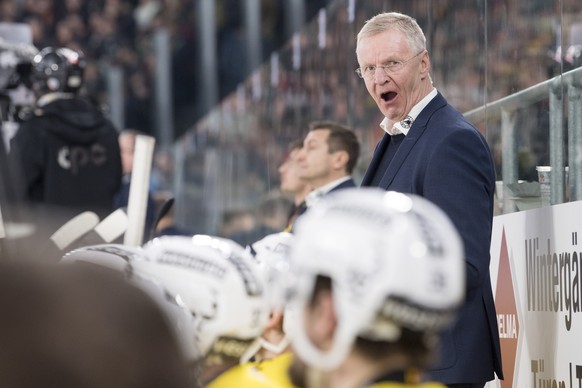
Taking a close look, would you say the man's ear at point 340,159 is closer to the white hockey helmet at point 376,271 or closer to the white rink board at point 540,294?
the white rink board at point 540,294

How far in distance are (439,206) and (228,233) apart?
9.40 meters

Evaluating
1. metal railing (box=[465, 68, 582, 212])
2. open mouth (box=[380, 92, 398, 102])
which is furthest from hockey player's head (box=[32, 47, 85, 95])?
open mouth (box=[380, 92, 398, 102])

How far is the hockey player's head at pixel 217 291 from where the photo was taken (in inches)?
86.0

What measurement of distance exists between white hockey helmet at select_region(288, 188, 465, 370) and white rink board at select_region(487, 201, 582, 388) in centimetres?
205

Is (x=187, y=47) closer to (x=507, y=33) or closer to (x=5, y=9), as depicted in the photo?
(x=5, y=9)

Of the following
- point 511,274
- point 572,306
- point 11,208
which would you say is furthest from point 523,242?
point 11,208

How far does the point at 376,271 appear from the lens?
1791 millimetres

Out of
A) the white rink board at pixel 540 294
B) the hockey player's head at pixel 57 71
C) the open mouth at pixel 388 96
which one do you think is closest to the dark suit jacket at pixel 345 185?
the hockey player's head at pixel 57 71

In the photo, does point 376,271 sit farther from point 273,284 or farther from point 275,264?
point 275,264

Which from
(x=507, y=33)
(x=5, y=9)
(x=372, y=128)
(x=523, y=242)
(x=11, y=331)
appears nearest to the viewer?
(x=11, y=331)

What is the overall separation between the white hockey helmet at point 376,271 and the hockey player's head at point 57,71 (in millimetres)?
Answer: 4209

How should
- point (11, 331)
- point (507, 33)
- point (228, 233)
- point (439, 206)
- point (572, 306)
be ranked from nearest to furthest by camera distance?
point (11, 331)
point (439, 206)
point (572, 306)
point (507, 33)
point (228, 233)

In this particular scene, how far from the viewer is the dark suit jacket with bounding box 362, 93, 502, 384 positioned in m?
3.48

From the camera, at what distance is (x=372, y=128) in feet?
24.9
